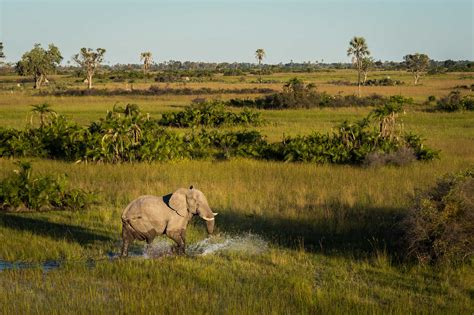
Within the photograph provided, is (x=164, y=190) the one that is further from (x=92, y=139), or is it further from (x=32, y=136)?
(x=32, y=136)

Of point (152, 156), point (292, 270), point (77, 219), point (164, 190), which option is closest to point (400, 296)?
point (292, 270)

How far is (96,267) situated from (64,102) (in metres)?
37.4

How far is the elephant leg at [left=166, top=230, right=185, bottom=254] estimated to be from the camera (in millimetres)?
8684

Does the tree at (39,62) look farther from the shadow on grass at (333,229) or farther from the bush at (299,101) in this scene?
the shadow on grass at (333,229)

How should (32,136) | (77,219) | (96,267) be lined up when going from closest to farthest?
(96,267) < (77,219) < (32,136)

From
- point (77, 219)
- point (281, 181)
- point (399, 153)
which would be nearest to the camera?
point (77, 219)

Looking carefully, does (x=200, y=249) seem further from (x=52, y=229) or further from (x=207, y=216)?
(x=52, y=229)

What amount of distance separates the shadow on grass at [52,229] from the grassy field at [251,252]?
3cm

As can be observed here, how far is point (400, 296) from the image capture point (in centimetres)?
745

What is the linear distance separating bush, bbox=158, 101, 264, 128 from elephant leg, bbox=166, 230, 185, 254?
20.7 metres

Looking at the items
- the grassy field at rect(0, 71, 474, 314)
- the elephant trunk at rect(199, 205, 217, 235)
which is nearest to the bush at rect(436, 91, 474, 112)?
the grassy field at rect(0, 71, 474, 314)

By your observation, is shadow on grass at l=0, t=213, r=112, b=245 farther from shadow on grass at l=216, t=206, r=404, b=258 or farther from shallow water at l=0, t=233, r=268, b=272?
shadow on grass at l=216, t=206, r=404, b=258

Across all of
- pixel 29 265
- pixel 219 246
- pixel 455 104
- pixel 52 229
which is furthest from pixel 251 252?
pixel 455 104

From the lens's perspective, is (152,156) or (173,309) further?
(152,156)
